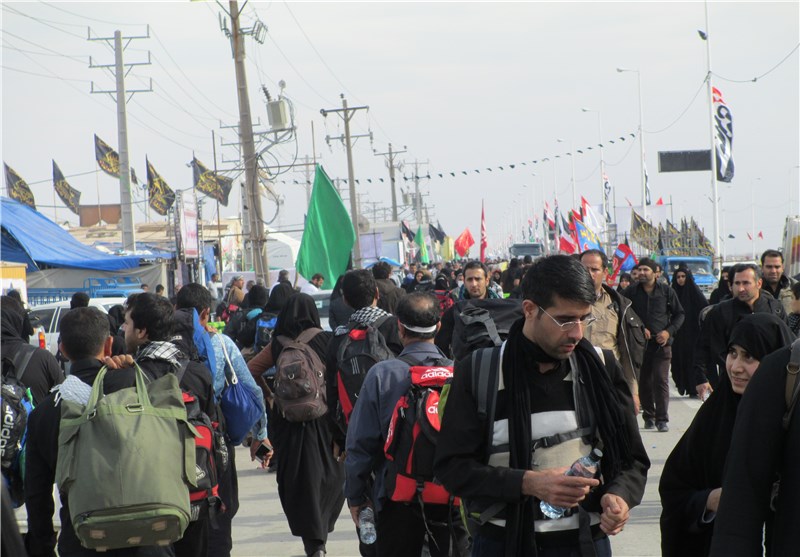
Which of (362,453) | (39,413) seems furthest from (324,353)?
(39,413)

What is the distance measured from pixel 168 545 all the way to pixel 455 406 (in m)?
1.61

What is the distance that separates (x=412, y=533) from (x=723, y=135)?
31711mm

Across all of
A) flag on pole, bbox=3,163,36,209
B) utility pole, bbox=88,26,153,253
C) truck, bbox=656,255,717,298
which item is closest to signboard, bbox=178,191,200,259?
utility pole, bbox=88,26,153,253

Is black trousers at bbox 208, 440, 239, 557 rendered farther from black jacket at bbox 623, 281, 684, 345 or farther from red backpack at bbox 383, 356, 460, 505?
black jacket at bbox 623, 281, 684, 345

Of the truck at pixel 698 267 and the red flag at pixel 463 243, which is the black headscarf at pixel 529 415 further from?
the red flag at pixel 463 243

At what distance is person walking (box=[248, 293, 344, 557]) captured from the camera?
731cm

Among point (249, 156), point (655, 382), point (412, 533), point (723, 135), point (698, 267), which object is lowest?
point (655, 382)

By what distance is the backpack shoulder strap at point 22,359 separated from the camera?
6.43 metres

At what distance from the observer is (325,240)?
54.8 feet

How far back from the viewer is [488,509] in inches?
142

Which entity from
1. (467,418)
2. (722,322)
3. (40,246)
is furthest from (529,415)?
(40,246)

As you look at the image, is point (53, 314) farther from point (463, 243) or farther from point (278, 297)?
point (463, 243)

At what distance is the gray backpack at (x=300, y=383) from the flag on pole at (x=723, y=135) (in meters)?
29.5

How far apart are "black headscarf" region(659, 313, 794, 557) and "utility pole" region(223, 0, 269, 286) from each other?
19.0 meters
